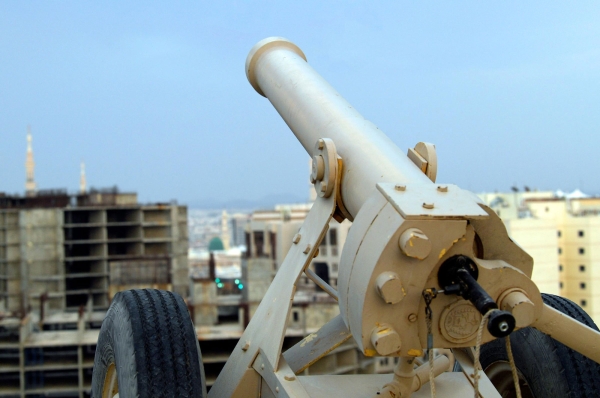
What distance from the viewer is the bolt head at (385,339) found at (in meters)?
3.00

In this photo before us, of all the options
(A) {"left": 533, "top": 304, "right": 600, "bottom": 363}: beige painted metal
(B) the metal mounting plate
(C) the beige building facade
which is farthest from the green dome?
(B) the metal mounting plate

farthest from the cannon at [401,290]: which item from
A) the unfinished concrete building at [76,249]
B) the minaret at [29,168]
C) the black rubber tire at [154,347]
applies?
the minaret at [29,168]

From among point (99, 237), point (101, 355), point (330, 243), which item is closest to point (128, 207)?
point (99, 237)

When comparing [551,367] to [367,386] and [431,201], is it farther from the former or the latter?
[431,201]

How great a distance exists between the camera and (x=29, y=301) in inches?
1531

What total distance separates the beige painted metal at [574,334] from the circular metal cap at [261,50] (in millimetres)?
2686

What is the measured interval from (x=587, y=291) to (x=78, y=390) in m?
27.8

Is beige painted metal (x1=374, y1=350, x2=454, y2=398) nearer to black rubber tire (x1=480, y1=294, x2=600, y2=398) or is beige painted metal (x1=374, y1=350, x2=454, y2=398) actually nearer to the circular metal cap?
black rubber tire (x1=480, y1=294, x2=600, y2=398)

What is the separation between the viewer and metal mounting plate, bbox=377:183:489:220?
2963 mm

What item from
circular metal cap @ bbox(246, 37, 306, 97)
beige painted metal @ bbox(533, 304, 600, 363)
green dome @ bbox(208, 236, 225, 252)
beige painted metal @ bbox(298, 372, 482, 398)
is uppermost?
green dome @ bbox(208, 236, 225, 252)

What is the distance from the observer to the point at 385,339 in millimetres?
2998

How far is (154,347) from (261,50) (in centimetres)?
237

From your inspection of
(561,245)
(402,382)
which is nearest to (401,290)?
(402,382)

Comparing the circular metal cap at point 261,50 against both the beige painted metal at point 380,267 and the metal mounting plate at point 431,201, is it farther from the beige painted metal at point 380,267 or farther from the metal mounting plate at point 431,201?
the metal mounting plate at point 431,201
